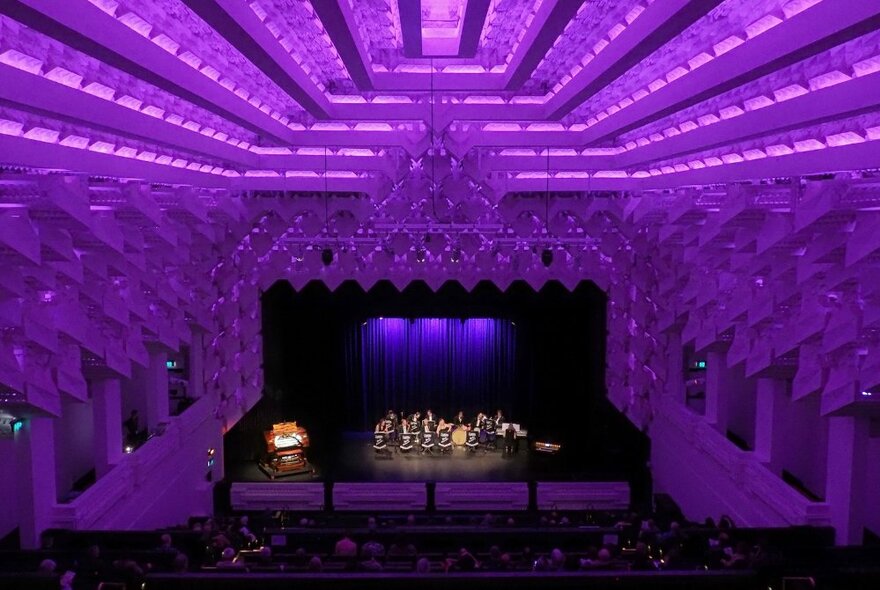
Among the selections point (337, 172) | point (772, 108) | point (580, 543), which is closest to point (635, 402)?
point (580, 543)

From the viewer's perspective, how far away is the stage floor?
1770 centimetres

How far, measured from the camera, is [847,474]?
31.6ft

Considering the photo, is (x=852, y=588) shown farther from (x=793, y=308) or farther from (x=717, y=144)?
(x=717, y=144)

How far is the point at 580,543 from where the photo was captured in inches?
427

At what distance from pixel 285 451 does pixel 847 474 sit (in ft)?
43.0

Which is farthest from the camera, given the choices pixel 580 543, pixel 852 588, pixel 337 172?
pixel 337 172

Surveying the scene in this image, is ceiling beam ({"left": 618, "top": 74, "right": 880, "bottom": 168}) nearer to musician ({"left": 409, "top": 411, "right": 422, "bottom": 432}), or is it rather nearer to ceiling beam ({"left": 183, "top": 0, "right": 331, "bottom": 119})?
ceiling beam ({"left": 183, "top": 0, "right": 331, "bottom": 119})

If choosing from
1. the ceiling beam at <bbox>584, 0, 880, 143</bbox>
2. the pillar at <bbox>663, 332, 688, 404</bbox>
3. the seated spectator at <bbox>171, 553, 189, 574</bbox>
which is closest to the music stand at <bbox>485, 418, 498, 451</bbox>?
the pillar at <bbox>663, 332, 688, 404</bbox>

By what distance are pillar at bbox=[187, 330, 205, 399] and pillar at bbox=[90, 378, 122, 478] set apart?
3924mm

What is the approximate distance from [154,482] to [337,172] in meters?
6.93

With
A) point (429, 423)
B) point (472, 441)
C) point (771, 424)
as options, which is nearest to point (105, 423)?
point (429, 423)

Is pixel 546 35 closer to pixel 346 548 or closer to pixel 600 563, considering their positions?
pixel 600 563

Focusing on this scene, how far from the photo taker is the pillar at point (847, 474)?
9484 mm

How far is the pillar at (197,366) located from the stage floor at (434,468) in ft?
9.29
